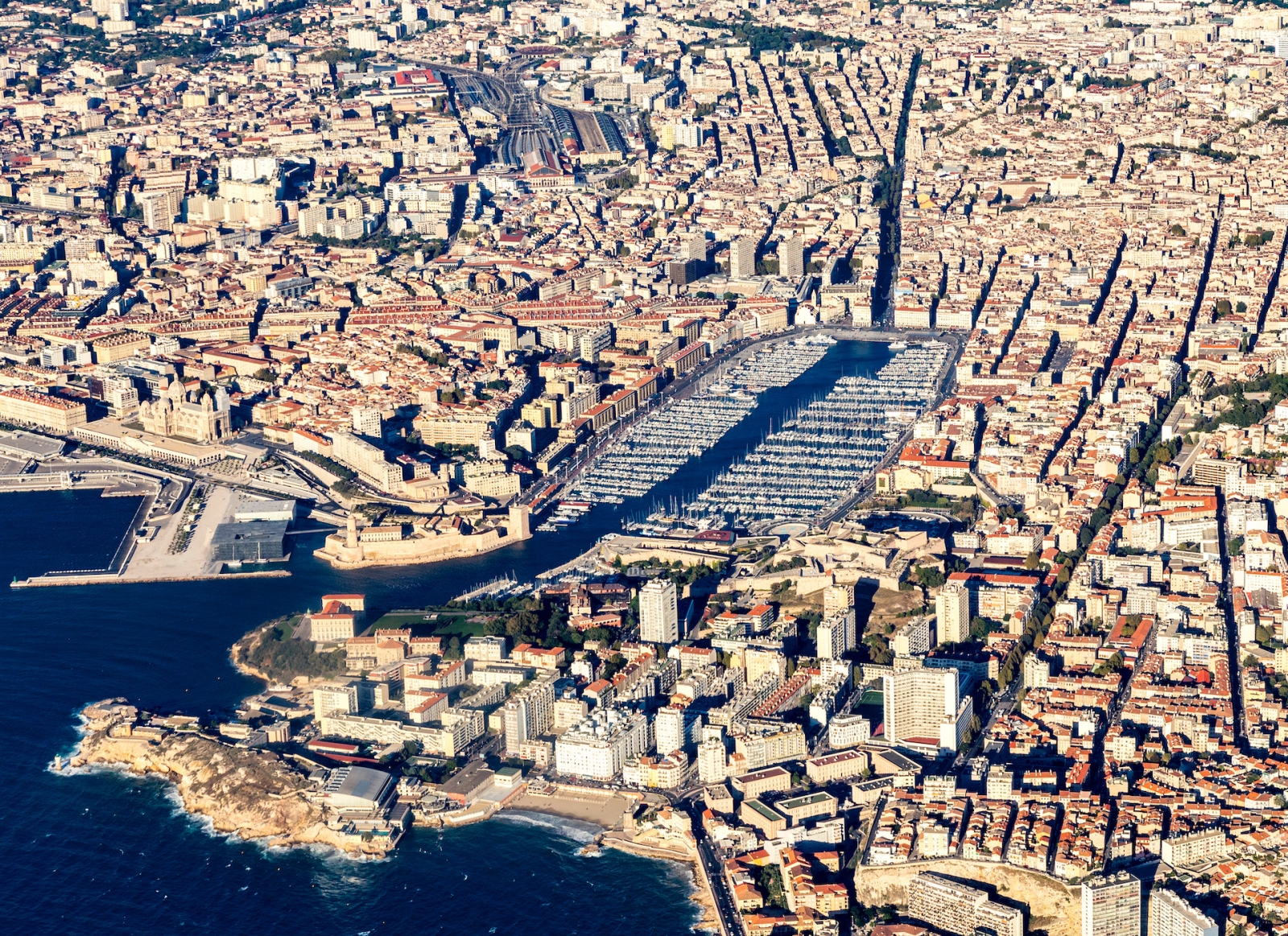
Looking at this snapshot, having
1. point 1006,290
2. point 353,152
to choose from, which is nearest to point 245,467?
point 1006,290

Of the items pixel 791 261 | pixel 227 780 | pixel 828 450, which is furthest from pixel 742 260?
pixel 227 780

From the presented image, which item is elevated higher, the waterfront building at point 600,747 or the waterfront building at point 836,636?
the waterfront building at point 836,636

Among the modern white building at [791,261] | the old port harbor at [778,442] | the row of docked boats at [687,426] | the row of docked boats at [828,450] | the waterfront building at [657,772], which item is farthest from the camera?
the modern white building at [791,261]

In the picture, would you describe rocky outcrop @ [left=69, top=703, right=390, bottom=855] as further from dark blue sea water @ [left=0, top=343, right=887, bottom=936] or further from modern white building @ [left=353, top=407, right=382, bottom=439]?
modern white building @ [left=353, top=407, right=382, bottom=439]

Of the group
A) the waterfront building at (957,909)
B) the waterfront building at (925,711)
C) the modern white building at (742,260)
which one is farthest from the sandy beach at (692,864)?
the modern white building at (742,260)

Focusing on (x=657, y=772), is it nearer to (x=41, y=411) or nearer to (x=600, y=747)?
(x=600, y=747)

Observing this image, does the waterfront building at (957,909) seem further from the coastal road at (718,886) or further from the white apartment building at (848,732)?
the white apartment building at (848,732)

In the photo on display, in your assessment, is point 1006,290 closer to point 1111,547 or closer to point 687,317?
point 687,317

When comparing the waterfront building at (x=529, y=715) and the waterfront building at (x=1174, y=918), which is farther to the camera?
the waterfront building at (x=529, y=715)
